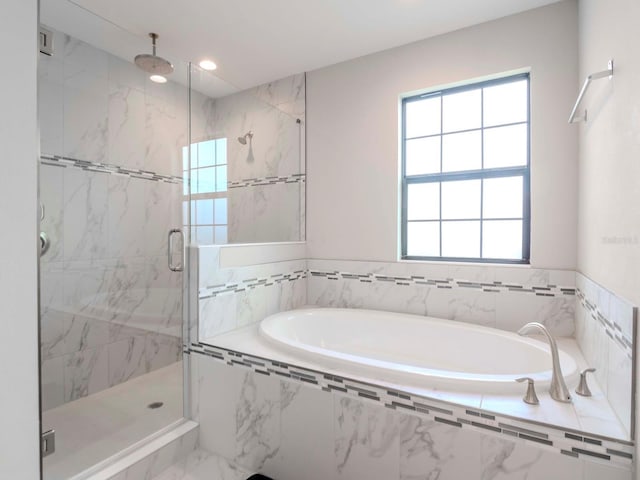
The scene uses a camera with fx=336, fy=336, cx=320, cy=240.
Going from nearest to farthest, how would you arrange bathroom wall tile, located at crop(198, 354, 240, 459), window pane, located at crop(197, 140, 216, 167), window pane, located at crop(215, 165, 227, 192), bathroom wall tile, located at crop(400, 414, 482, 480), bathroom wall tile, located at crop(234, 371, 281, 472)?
bathroom wall tile, located at crop(400, 414, 482, 480) < bathroom wall tile, located at crop(234, 371, 281, 472) < bathroom wall tile, located at crop(198, 354, 240, 459) < window pane, located at crop(197, 140, 216, 167) < window pane, located at crop(215, 165, 227, 192)

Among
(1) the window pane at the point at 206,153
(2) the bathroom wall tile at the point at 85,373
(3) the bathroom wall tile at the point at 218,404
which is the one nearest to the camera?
(3) the bathroom wall tile at the point at 218,404

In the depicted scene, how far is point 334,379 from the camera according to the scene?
1.55 metres

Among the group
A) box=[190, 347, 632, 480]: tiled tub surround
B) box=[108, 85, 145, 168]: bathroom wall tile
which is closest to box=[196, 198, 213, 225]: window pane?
box=[108, 85, 145, 168]: bathroom wall tile

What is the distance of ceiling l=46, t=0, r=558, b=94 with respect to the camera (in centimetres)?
215

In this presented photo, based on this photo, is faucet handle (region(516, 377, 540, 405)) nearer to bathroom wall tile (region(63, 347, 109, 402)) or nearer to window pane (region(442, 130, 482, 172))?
window pane (region(442, 130, 482, 172))

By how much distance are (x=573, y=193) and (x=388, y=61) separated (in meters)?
1.65

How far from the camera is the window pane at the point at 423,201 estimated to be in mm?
2666

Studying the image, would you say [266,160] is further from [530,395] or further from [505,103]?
[530,395]

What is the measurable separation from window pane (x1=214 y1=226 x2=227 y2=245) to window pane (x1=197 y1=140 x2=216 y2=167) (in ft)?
1.52

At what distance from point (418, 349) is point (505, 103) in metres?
1.86

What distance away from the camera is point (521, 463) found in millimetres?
1184

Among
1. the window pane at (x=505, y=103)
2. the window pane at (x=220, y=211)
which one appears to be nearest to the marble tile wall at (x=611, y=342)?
the window pane at (x=505, y=103)

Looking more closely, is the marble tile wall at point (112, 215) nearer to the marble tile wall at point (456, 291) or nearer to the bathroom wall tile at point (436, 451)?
the marble tile wall at point (456, 291)

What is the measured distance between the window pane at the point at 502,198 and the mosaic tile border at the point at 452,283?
51 cm
